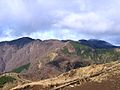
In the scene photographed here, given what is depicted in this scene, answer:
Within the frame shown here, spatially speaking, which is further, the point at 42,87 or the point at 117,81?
the point at 42,87

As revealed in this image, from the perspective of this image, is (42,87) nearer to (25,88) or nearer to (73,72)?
(25,88)

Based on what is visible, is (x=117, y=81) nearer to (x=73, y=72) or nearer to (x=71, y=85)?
(x=71, y=85)

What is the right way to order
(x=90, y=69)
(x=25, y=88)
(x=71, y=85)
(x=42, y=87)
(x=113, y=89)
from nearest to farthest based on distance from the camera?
(x=113, y=89) → (x=71, y=85) → (x=42, y=87) → (x=25, y=88) → (x=90, y=69)

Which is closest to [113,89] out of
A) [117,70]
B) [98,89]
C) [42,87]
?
[98,89]

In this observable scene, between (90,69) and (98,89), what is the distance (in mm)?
28590

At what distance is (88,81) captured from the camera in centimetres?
6644

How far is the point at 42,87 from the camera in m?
73.4

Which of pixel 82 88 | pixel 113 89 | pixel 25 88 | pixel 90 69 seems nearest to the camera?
pixel 113 89

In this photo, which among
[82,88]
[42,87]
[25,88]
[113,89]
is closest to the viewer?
[113,89]

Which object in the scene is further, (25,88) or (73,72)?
(73,72)

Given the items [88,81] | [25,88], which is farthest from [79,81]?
[25,88]

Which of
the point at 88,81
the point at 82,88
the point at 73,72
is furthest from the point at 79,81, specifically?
the point at 73,72

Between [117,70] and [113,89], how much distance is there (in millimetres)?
12822

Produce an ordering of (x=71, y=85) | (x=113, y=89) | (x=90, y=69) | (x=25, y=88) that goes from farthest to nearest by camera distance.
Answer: (x=90, y=69) → (x=25, y=88) → (x=71, y=85) → (x=113, y=89)
